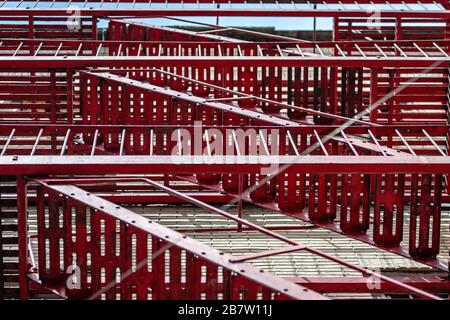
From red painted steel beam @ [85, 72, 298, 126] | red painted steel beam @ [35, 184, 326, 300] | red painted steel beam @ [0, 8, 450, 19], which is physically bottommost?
red painted steel beam @ [35, 184, 326, 300]

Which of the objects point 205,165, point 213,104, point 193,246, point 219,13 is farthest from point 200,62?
point 193,246

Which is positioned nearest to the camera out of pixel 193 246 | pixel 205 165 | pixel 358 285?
pixel 193 246

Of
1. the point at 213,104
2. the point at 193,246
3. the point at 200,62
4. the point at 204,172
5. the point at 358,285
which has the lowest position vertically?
the point at 358,285

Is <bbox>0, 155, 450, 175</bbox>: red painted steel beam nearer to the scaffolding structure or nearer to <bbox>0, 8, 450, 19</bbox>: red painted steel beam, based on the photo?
the scaffolding structure

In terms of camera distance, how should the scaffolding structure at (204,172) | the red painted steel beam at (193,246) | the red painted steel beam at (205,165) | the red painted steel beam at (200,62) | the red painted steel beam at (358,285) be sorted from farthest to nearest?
the red painted steel beam at (200,62) → the red painted steel beam at (358,285) → the red painted steel beam at (205,165) → the scaffolding structure at (204,172) → the red painted steel beam at (193,246)

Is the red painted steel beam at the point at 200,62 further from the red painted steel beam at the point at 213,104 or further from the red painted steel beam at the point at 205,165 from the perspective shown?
the red painted steel beam at the point at 205,165

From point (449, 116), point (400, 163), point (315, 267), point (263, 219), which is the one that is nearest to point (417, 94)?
point (449, 116)

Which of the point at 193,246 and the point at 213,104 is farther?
the point at 213,104

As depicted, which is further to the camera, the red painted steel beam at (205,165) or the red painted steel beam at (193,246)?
the red painted steel beam at (205,165)

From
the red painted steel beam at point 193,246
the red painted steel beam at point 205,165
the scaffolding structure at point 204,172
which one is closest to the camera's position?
the red painted steel beam at point 193,246

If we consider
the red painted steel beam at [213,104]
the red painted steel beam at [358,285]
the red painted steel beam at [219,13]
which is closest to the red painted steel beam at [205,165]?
the red painted steel beam at [213,104]

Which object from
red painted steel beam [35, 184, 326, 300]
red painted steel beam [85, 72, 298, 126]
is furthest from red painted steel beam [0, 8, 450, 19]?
red painted steel beam [35, 184, 326, 300]

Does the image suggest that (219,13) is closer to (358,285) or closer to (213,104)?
(213,104)
